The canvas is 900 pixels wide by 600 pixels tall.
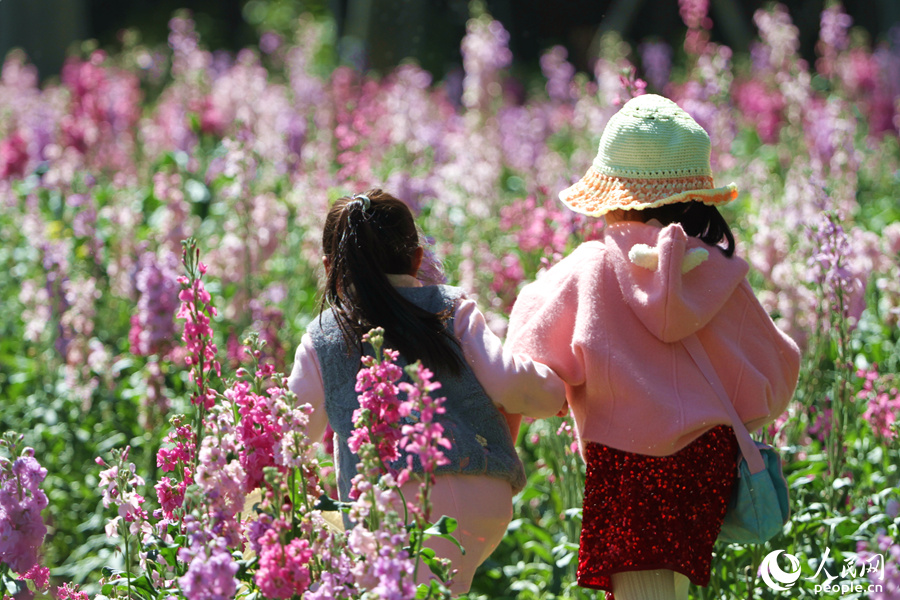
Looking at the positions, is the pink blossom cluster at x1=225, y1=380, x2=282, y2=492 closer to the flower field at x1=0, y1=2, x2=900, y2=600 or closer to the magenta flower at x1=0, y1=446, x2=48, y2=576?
the flower field at x1=0, y1=2, x2=900, y2=600

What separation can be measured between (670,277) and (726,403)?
1.15 ft

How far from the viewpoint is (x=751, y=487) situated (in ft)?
8.50

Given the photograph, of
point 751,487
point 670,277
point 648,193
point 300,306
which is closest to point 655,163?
point 648,193

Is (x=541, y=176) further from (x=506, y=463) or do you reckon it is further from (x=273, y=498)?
(x=273, y=498)

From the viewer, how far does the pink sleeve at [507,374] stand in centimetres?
250

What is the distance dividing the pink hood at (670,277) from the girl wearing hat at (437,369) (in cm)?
29

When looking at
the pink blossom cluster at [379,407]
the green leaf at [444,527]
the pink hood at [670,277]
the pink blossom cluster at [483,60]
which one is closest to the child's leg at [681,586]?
the pink hood at [670,277]

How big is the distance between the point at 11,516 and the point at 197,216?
14.7 feet

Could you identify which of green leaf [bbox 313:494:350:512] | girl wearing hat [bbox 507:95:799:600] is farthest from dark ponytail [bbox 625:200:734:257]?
green leaf [bbox 313:494:350:512]

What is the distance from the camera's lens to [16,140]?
7.76 meters

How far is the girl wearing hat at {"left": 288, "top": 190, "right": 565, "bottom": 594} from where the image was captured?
2500 millimetres

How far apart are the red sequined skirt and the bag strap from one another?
0.05 metres

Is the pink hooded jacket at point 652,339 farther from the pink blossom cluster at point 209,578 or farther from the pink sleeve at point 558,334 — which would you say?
the pink blossom cluster at point 209,578

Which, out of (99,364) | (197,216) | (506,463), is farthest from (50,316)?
(506,463)
